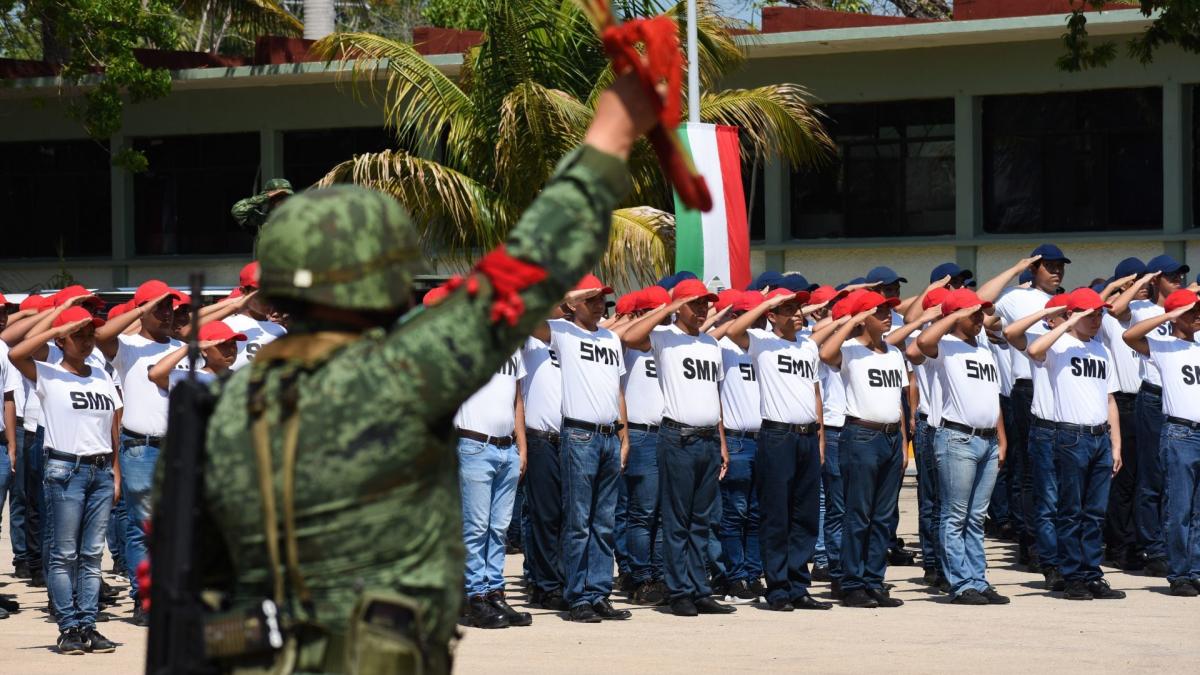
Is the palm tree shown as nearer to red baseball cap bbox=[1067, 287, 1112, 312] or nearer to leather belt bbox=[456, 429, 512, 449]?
red baseball cap bbox=[1067, 287, 1112, 312]

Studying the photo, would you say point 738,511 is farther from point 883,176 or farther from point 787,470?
point 883,176

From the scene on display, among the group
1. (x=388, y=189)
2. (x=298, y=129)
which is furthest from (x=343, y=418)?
(x=298, y=129)

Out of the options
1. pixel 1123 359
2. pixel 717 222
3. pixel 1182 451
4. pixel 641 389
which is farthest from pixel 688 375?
pixel 717 222

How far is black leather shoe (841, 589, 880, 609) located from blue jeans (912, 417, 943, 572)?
55cm

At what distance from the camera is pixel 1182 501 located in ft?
39.2

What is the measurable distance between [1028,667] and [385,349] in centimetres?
710

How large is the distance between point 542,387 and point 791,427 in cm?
167

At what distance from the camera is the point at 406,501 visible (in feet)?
9.62

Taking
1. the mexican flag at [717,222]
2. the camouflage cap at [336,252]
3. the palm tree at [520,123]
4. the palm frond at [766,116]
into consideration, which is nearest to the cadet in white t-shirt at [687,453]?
the mexican flag at [717,222]

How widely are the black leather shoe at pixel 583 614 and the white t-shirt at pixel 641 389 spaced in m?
1.41

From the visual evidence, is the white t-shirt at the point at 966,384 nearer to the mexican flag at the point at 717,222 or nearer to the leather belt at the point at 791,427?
the leather belt at the point at 791,427

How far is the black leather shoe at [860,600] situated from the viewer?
11.6m

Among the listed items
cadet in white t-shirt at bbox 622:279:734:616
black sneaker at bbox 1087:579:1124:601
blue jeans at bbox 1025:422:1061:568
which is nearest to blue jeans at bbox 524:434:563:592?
cadet in white t-shirt at bbox 622:279:734:616

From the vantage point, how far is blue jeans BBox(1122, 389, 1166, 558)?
43.3 ft
